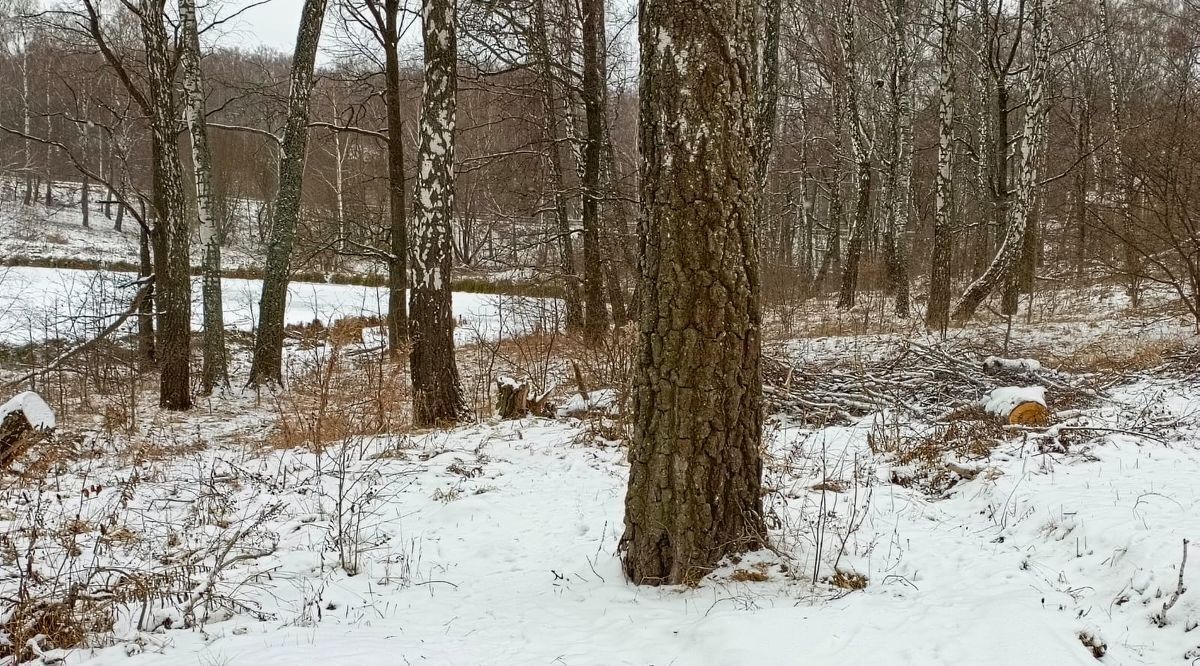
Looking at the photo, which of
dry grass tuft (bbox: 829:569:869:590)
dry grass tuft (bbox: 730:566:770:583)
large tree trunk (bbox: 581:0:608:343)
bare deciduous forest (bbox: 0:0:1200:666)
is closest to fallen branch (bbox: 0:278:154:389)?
bare deciduous forest (bbox: 0:0:1200:666)

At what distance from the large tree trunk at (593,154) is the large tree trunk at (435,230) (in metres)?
3.79

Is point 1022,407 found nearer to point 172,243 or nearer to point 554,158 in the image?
point 554,158

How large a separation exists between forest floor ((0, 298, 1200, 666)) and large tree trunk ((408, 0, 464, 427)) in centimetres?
88

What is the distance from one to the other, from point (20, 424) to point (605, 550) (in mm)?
4159

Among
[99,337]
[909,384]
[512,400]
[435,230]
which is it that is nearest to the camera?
[909,384]

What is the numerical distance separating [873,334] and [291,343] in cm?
1268

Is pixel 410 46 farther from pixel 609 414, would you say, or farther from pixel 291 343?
pixel 609 414

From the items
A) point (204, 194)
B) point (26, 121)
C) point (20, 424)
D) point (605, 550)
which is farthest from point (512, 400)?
point (26, 121)

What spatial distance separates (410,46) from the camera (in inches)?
598

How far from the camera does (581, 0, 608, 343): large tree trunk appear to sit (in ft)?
34.7

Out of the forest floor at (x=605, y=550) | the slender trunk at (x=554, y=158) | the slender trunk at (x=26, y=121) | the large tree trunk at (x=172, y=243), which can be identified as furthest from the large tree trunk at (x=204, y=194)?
the slender trunk at (x=26, y=121)

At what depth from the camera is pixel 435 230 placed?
22.2 feet

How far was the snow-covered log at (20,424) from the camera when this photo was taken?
14.4 feet

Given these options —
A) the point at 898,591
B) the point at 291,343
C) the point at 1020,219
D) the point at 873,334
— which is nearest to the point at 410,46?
the point at 291,343
